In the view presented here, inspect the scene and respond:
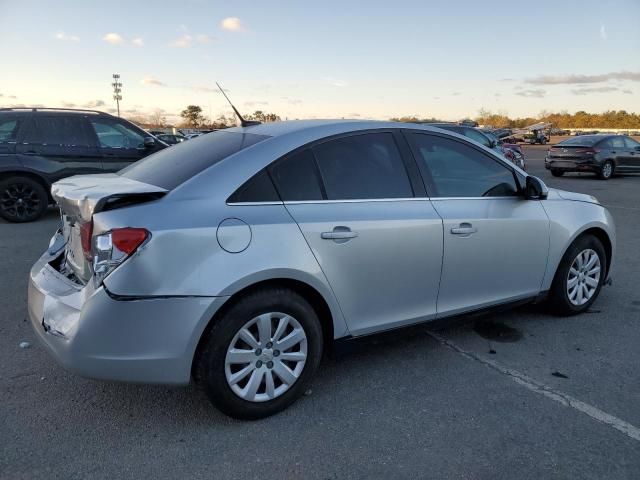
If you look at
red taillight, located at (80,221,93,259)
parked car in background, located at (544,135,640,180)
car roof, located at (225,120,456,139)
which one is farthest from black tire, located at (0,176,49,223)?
parked car in background, located at (544,135,640,180)

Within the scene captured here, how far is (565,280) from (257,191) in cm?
282

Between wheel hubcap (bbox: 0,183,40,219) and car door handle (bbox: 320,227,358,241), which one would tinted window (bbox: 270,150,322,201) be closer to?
car door handle (bbox: 320,227,358,241)

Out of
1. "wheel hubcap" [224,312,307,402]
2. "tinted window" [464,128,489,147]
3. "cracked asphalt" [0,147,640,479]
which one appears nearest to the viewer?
"cracked asphalt" [0,147,640,479]

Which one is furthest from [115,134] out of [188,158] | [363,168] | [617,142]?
[617,142]

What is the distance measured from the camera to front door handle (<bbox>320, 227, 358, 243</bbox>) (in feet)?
9.89

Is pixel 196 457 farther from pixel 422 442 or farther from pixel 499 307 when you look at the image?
pixel 499 307

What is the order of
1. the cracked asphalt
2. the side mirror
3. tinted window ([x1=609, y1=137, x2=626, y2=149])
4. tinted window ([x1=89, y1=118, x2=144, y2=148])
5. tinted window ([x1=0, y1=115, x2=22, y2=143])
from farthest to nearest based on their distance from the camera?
tinted window ([x1=609, y1=137, x2=626, y2=149]) < tinted window ([x1=89, y1=118, x2=144, y2=148]) < tinted window ([x1=0, y1=115, x2=22, y2=143]) < the side mirror < the cracked asphalt

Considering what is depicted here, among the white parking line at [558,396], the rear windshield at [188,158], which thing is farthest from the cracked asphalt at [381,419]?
the rear windshield at [188,158]

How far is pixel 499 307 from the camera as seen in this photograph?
393 centimetres

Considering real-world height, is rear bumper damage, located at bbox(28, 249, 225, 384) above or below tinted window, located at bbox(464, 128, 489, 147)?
below

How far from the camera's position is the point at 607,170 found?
1798 centimetres

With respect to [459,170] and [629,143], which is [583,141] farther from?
[459,170]

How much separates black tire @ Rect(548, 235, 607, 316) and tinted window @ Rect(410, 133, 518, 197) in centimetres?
83

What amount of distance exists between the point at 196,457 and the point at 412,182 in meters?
2.09
